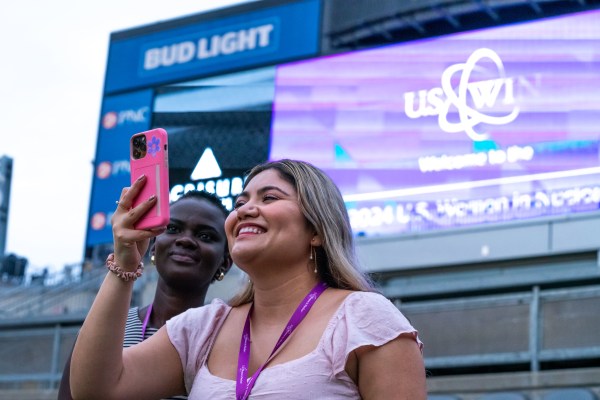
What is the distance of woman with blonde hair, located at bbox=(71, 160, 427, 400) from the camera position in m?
2.71

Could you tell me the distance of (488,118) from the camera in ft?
48.6

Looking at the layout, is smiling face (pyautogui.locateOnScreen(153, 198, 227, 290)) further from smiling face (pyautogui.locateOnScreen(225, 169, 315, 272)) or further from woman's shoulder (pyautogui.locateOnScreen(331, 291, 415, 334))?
woman's shoulder (pyautogui.locateOnScreen(331, 291, 415, 334))

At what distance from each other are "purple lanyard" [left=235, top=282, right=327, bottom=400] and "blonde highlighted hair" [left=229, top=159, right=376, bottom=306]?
0.05m

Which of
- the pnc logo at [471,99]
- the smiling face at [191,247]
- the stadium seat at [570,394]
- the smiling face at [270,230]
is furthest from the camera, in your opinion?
the pnc logo at [471,99]

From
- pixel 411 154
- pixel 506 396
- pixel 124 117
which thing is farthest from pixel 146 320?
pixel 124 117

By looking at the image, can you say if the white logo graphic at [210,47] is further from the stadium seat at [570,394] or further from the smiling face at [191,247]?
the smiling face at [191,247]

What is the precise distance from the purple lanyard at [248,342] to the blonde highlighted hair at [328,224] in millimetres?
52

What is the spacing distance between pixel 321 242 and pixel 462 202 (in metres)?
12.0

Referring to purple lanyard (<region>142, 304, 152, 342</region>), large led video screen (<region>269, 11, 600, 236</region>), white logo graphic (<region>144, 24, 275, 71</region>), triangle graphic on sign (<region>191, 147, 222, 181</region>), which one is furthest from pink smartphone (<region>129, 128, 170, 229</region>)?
white logo graphic (<region>144, 24, 275, 71</region>)

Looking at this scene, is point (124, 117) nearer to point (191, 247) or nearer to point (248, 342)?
point (191, 247)

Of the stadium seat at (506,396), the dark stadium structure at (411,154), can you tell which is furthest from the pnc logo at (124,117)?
the stadium seat at (506,396)

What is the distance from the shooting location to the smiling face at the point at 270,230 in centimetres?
288

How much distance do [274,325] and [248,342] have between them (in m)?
0.08

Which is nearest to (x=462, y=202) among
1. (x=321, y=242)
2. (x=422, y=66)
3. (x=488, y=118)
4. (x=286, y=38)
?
(x=488, y=118)
